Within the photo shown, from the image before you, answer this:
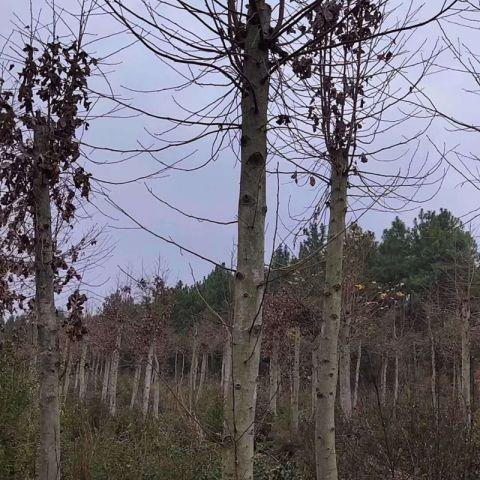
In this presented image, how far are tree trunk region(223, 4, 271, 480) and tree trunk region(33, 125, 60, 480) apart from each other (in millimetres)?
2556

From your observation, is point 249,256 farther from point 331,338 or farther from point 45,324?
point 45,324

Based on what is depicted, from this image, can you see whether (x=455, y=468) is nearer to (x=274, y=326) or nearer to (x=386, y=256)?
(x=274, y=326)

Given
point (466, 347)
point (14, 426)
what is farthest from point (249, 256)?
point (466, 347)

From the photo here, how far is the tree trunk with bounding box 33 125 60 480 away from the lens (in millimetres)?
4230

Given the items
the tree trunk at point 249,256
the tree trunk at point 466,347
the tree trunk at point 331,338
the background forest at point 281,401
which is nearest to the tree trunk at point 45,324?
the background forest at point 281,401

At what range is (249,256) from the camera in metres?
2.23

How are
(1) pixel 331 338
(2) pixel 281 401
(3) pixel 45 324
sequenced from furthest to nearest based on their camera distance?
1. (2) pixel 281 401
2. (1) pixel 331 338
3. (3) pixel 45 324

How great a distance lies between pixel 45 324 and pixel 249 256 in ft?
8.95

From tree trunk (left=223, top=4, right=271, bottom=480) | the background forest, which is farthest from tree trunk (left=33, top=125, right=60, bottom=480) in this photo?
tree trunk (left=223, top=4, right=271, bottom=480)

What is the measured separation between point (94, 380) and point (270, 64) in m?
30.1

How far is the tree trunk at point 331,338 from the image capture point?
439cm

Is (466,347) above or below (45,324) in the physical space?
below

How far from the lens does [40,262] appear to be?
448 centimetres

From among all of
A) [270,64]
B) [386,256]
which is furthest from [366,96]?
[386,256]
